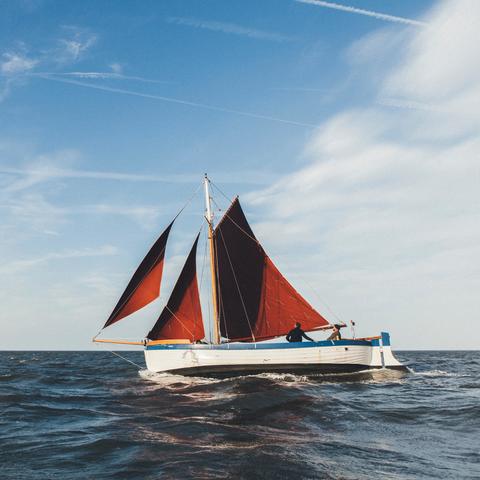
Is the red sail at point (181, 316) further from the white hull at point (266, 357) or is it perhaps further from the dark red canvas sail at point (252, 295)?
the dark red canvas sail at point (252, 295)

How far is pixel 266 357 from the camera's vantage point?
84.4 ft

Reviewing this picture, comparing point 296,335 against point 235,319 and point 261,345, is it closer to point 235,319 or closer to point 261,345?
point 261,345

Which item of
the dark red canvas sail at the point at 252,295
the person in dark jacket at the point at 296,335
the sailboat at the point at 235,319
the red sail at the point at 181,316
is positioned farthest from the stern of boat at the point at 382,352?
the red sail at the point at 181,316

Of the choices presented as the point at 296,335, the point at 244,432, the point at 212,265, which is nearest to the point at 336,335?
the point at 296,335

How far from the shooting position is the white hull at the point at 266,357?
25.7 m

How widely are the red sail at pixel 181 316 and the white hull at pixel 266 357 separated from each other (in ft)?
4.38

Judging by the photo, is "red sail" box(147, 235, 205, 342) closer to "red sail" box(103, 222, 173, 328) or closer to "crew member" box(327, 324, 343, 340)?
"red sail" box(103, 222, 173, 328)

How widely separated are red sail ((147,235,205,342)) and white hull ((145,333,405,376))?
4.38 ft

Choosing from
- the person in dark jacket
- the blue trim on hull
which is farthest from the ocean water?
the person in dark jacket

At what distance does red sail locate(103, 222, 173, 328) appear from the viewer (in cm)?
2700

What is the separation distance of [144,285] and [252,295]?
682 centimetres

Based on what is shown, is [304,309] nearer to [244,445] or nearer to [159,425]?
[159,425]

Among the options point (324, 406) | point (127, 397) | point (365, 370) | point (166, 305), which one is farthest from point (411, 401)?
point (166, 305)

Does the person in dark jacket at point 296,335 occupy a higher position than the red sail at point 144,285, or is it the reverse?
the red sail at point 144,285
